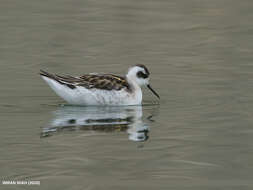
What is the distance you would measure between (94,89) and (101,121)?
167 cm

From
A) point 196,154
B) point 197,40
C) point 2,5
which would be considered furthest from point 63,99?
point 2,5

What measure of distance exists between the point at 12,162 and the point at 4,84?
6.09 m

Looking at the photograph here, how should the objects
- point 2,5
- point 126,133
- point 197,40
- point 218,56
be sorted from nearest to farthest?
point 126,133 → point 218,56 → point 197,40 → point 2,5

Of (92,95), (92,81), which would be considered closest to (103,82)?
(92,81)

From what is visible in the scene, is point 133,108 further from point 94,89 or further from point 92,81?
point 92,81

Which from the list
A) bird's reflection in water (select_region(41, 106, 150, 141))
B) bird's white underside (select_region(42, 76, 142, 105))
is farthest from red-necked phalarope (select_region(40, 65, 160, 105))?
bird's reflection in water (select_region(41, 106, 150, 141))

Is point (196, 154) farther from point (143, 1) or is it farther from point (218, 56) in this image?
point (143, 1)

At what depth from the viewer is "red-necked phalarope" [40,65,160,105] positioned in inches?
602

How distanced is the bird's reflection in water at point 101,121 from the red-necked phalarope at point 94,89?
0.18m

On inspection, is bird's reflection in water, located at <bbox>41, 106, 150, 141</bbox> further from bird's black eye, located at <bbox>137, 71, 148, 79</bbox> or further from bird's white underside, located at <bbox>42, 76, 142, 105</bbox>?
bird's black eye, located at <bbox>137, 71, 148, 79</bbox>

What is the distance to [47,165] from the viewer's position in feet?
35.3

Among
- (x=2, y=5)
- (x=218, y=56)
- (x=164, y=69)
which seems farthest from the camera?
(x=2, y=5)

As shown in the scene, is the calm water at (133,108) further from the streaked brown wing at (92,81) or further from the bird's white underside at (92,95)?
the streaked brown wing at (92,81)

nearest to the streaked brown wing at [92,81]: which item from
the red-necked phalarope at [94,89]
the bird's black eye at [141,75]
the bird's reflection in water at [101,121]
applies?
the red-necked phalarope at [94,89]
